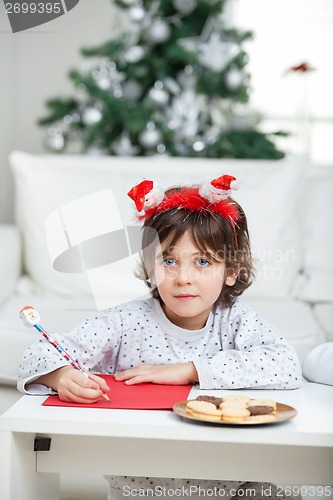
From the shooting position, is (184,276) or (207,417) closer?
(207,417)

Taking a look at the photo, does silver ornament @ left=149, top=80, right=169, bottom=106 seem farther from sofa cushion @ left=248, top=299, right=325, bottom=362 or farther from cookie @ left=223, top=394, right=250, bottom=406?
cookie @ left=223, top=394, right=250, bottom=406

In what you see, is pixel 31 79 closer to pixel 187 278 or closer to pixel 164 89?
pixel 164 89

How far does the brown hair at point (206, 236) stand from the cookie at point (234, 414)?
345mm

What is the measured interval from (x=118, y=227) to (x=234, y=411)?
0.93 meters

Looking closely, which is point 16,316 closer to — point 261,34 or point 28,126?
point 28,126

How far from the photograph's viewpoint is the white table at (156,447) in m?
0.77

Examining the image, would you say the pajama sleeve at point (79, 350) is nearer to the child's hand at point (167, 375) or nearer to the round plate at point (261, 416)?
the child's hand at point (167, 375)

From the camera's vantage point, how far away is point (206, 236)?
110 cm

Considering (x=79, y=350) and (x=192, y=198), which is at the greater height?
(x=192, y=198)

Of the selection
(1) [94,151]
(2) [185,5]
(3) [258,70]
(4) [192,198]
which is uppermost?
(2) [185,5]

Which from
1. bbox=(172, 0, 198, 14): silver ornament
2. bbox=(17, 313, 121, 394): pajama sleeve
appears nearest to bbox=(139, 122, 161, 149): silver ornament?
bbox=(172, 0, 198, 14): silver ornament

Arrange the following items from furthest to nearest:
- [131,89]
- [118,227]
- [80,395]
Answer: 1. [131,89]
2. [118,227]
3. [80,395]

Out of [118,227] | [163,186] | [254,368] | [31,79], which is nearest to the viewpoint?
[254,368]

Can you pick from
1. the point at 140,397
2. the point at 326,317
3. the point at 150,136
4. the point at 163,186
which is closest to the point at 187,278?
the point at 140,397
